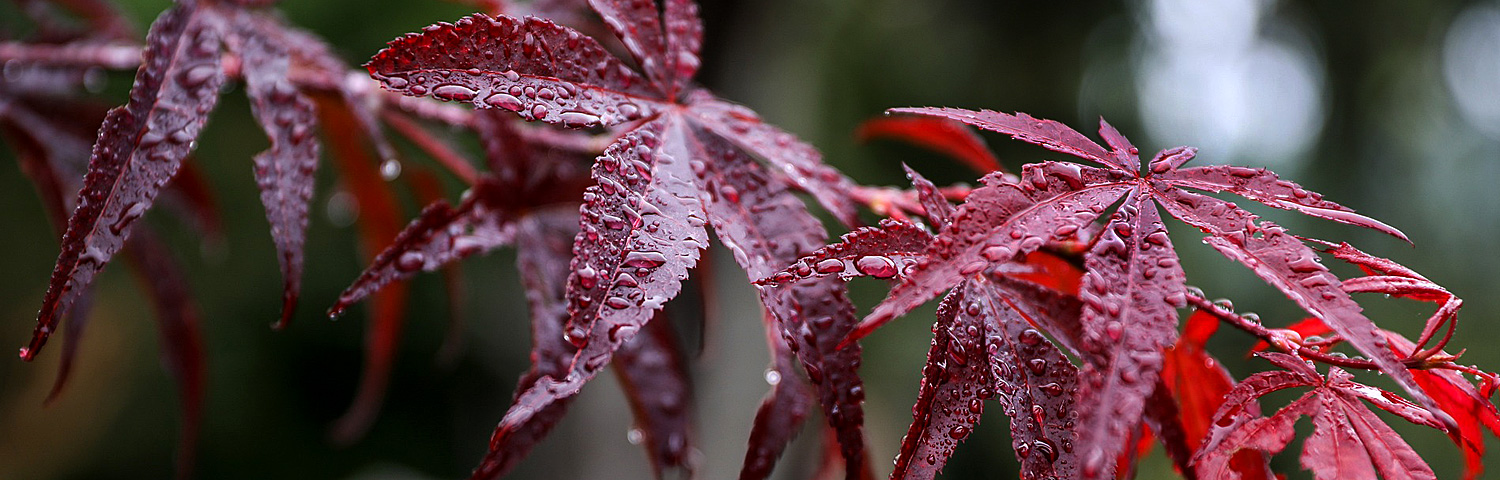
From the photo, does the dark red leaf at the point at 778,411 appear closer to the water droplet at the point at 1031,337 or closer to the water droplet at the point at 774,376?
the water droplet at the point at 774,376

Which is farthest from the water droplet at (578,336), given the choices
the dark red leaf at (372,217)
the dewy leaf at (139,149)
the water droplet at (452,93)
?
the dark red leaf at (372,217)

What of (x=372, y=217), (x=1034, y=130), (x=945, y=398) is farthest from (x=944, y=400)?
(x=372, y=217)

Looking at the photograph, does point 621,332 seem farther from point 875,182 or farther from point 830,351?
point 875,182

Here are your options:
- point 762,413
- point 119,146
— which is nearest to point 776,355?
point 762,413

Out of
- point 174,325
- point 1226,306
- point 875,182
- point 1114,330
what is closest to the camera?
point 1114,330

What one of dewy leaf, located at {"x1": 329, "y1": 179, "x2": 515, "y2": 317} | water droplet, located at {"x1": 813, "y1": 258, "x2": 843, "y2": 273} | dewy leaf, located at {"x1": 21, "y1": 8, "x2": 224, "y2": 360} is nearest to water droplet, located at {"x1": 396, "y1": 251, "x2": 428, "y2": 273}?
dewy leaf, located at {"x1": 329, "y1": 179, "x2": 515, "y2": 317}

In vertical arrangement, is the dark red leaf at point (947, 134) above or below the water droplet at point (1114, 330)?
below

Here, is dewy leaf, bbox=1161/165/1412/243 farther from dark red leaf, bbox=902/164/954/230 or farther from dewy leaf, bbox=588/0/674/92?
dewy leaf, bbox=588/0/674/92
